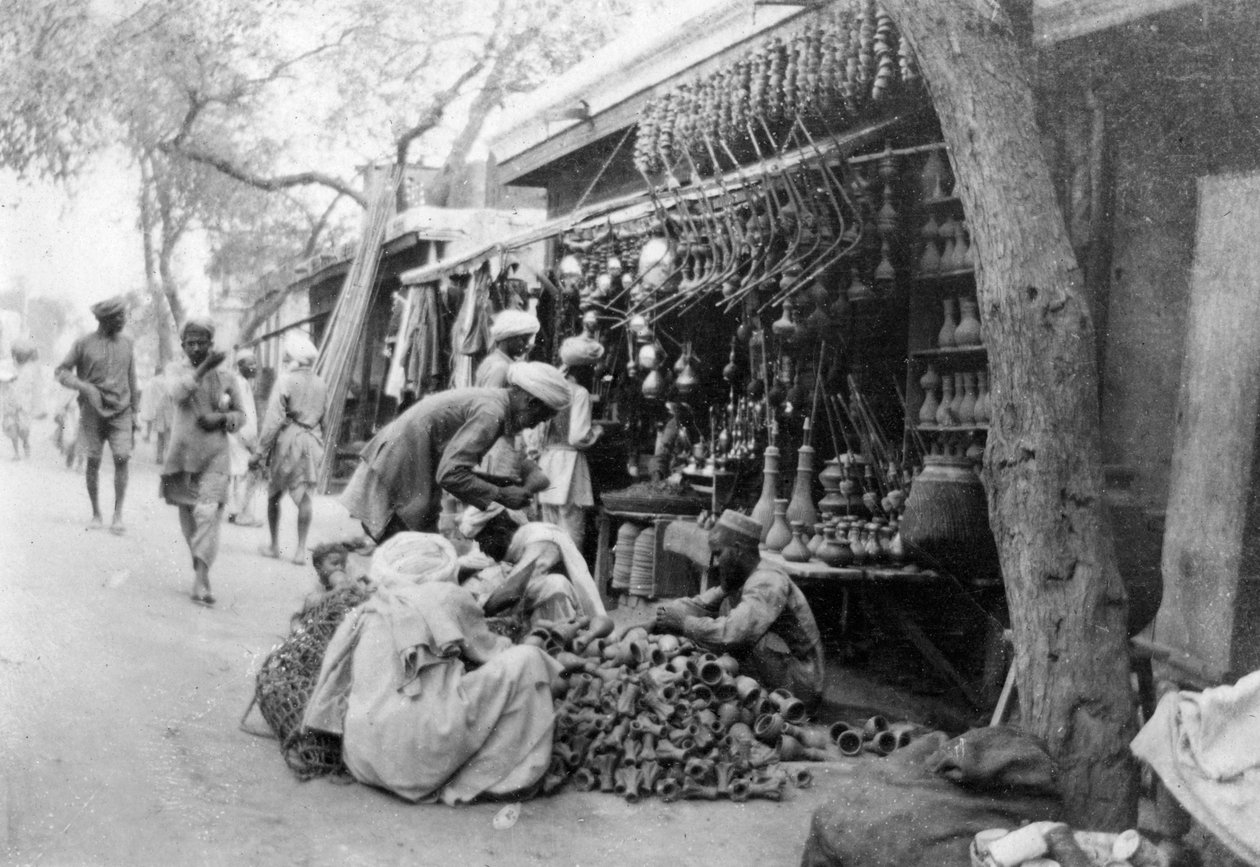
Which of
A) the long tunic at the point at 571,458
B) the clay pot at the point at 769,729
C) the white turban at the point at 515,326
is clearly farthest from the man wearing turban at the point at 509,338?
the clay pot at the point at 769,729

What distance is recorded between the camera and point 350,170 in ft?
39.1

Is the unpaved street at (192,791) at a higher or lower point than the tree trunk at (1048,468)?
lower

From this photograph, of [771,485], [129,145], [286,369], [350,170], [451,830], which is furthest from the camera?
[350,170]

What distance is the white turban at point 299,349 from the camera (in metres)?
Result: 9.28

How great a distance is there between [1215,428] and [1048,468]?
84cm

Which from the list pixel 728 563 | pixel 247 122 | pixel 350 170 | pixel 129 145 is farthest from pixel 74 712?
pixel 350 170

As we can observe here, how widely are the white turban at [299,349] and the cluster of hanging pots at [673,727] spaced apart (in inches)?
177

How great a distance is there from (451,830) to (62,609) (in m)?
3.69

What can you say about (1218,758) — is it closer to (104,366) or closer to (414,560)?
(414,560)

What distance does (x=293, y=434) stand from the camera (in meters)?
9.30

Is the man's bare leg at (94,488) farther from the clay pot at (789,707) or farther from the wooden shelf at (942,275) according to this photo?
the wooden shelf at (942,275)

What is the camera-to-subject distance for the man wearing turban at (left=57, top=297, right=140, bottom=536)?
7930mm

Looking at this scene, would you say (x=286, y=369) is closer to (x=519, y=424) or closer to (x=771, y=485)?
(x=519, y=424)

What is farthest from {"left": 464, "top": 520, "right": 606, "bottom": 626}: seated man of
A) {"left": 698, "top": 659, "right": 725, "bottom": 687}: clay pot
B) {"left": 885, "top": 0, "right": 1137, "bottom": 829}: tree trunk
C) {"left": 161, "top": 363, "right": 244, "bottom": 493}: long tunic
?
{"left": 885, "top": 0, "right": 1137, "bottom": 829}: tree trunk
